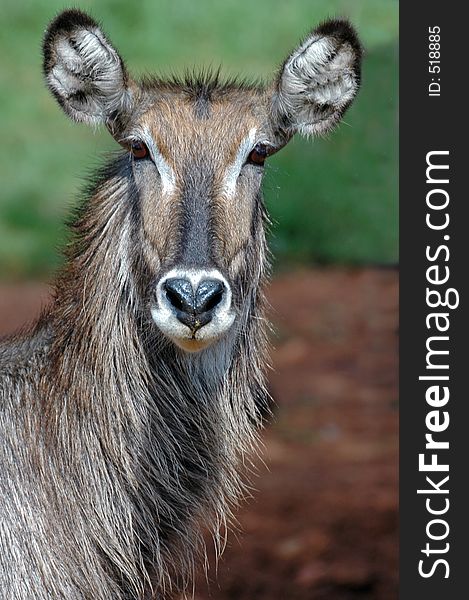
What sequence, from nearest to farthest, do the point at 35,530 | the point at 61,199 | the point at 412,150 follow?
the point at 35,530 → the point at 412,150 → the point at 61,199

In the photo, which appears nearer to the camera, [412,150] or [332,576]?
[412,150]

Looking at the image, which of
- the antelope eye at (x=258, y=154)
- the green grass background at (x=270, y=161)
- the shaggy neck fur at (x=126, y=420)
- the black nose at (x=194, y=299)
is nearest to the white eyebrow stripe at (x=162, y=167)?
the shaggy neck fur at (x=126, y=420)

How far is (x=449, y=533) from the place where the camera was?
23.5 feet

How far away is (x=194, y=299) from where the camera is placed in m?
5.15

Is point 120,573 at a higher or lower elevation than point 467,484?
lower

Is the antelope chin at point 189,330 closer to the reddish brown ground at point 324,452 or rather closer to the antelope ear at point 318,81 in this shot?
the antelope ear at point 318,81

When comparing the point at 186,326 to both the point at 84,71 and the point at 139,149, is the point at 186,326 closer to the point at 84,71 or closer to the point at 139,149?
the point at 139,149

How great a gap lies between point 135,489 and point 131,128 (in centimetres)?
174

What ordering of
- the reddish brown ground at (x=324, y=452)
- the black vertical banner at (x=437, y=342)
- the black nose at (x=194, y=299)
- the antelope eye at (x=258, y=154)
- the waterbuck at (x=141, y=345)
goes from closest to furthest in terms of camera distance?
the black nose at (x=194, y=299) → the waterbuck at (x=141, y=345) → the antelope eye at (x=258, y=154) → the black vertical banner at (x=437, y=342) → the reddish brown ground at (x=324, y=452)

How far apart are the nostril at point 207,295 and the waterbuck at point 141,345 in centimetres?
13

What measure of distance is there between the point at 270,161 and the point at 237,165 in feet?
17.8

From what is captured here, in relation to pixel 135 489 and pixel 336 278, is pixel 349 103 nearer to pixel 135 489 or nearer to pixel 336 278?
pixel 135 489

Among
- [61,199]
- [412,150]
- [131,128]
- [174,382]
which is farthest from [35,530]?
[61,199]

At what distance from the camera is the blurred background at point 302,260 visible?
912 centimetres
